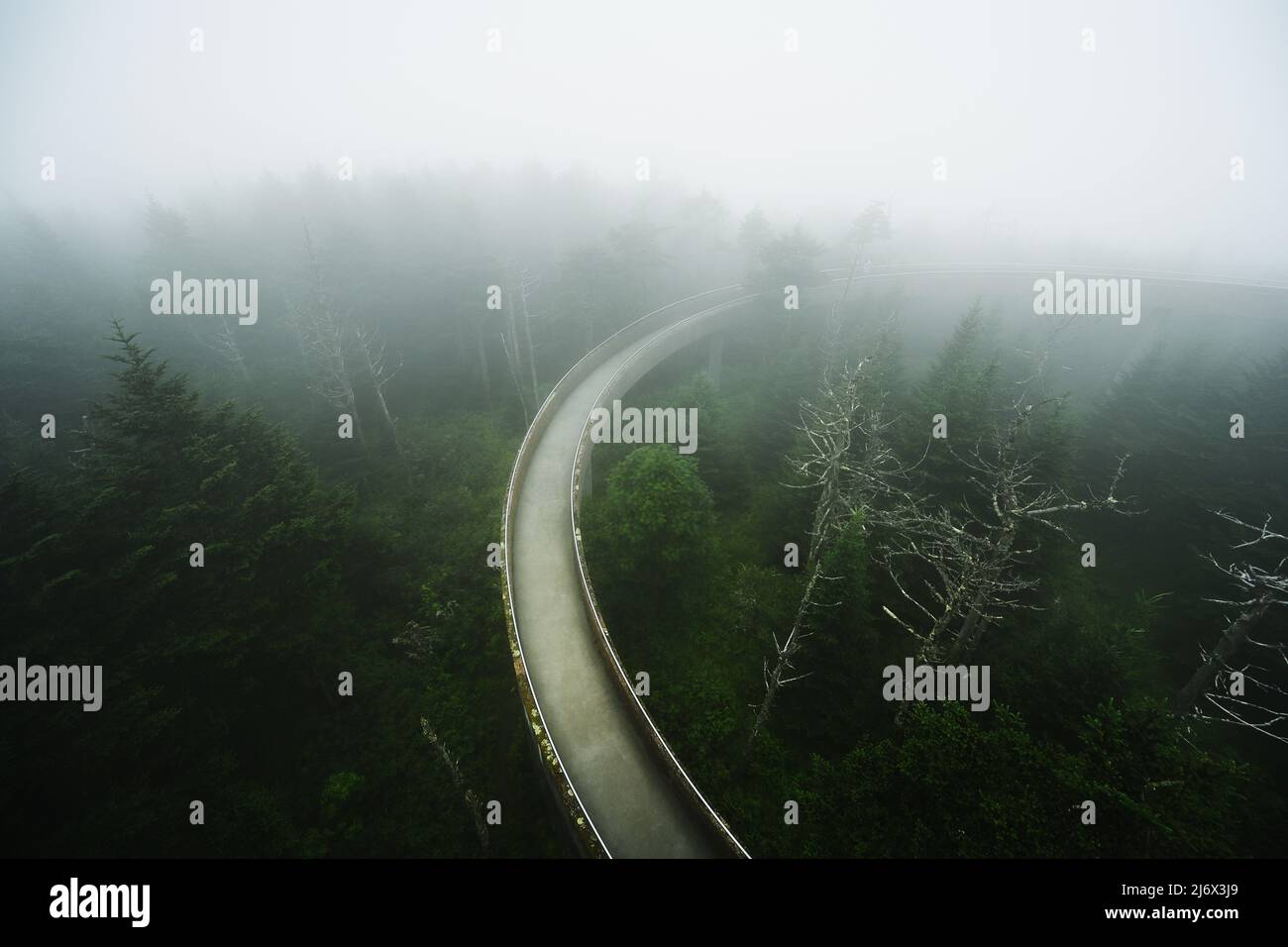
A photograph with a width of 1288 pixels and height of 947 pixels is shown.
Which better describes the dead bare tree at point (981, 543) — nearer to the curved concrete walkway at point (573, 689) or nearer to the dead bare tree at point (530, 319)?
the curved concrete walkway at point (573, 689)

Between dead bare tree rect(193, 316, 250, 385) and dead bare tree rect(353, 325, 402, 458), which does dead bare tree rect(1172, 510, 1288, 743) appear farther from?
dead bare tree rect(193, 316, 250, 385)

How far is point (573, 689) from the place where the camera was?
14.0 meters

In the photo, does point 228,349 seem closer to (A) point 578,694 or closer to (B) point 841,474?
(A) point 578,694

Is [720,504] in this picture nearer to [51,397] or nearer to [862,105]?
[51,397]

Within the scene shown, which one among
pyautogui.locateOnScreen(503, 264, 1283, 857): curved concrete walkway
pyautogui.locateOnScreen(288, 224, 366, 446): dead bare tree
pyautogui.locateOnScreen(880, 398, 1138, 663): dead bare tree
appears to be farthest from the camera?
pyautogui.locateOnScreen(288, 224, 366, 446): dead bare tree

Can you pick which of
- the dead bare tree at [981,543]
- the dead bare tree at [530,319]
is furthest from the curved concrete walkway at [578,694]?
the dead bare tree at [530,319]

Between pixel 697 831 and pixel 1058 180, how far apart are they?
14527 cm

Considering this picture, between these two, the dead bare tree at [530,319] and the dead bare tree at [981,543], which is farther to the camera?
the dead bare tree at [530,319]

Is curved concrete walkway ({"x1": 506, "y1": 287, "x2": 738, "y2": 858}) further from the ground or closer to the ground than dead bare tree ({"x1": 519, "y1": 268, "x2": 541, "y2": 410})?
closer to the ground

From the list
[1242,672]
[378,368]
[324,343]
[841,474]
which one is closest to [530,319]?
[378,368]

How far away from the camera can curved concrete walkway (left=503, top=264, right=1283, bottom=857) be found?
11172 millimetres

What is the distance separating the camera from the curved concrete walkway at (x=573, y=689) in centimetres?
1117

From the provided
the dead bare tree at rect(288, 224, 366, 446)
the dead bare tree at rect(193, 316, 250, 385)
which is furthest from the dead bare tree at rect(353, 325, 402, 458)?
the dead bare tree at rect(193, 316, 250, 385)
